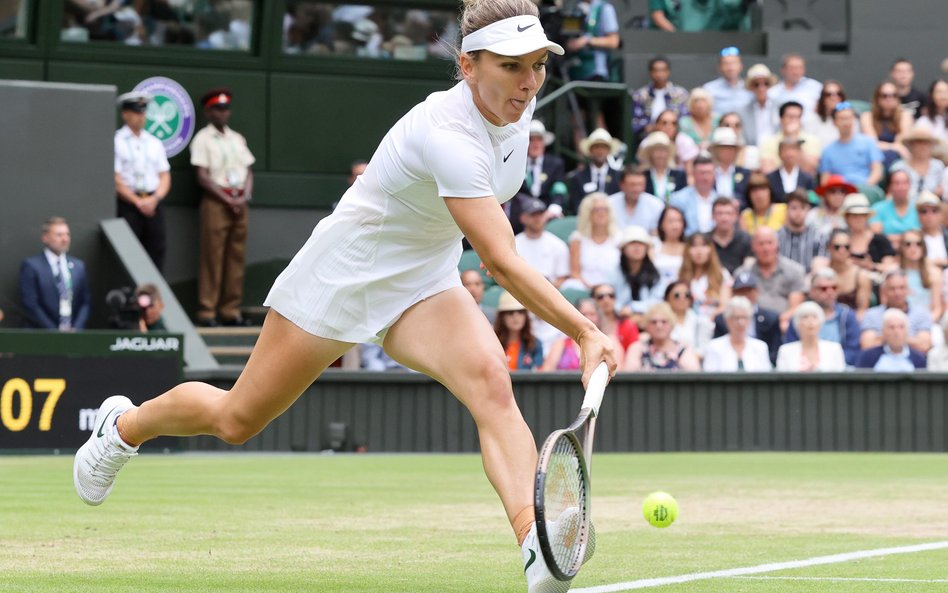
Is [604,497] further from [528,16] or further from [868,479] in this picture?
[528,16]

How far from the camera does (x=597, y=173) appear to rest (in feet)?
56.9

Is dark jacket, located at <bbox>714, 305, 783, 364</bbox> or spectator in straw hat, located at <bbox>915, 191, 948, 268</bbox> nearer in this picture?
dark jacket, located at <bbox>714, 305, 783, 364</bbox>

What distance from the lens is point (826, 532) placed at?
7.59m

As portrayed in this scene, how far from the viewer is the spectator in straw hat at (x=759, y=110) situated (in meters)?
18.2

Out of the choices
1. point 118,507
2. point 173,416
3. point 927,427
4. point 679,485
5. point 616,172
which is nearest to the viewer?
point 173,416

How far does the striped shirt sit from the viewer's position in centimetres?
1596

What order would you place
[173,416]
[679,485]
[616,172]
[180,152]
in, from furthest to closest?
1. [180,152]
2. [616,172]
3. [679,485]
4. [173,416]

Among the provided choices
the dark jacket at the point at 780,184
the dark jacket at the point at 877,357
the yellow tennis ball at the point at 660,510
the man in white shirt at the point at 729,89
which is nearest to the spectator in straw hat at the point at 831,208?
the dark jacket at the point at 780,184

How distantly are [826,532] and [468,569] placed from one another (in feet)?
7.16

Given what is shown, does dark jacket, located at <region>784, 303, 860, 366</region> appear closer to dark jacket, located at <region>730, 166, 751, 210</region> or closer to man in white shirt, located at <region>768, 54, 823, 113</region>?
dark jacket, located at <region>730, 166, 751, 210</region>

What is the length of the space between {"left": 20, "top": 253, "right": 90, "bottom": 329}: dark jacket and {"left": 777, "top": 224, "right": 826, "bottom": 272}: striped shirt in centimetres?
639

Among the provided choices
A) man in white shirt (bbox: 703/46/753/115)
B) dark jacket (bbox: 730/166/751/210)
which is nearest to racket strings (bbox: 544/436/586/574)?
dark jacket (bbox: 730/166/751/210)

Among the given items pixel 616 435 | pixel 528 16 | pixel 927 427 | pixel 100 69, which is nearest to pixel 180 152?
pixel 100 69

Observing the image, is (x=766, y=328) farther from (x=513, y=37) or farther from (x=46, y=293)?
(x=513, y=37)
